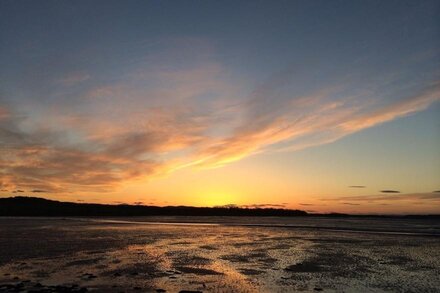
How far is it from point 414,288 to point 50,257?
72.0ft

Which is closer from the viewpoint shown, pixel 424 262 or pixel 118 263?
pixel 118 263

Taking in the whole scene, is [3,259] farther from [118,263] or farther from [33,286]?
[33,286]

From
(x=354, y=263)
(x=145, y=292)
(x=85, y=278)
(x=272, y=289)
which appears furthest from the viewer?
(x=354, y=263)

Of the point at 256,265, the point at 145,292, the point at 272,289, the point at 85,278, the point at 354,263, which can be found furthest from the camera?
the point at 354,263

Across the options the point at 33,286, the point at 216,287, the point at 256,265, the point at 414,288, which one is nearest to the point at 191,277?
the point at 216,287

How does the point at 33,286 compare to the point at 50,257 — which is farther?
the point at 50,257

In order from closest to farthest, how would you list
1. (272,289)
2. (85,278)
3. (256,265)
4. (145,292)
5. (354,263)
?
1. (145,292)
2. (272,289)
3. (85,278)
4. (256,265)
5. (354,263)

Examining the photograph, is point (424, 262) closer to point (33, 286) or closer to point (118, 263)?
point (118, 263)

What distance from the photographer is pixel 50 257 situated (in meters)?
26.7

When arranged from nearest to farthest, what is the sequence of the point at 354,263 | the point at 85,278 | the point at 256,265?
the point at 85,278, the point at 256,265, the point at 354,263

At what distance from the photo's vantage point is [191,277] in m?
20.0

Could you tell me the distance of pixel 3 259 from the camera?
25.4 m

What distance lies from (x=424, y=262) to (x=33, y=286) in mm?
24030

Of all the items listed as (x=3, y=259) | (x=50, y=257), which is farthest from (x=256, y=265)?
(x=3, y=259)
